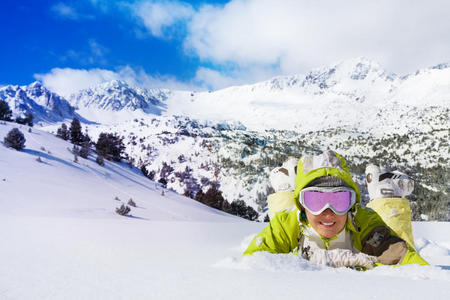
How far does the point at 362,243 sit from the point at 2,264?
10.2 feet

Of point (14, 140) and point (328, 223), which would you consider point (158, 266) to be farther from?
point (14, 140)

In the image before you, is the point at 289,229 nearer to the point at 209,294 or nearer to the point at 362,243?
the point at 362,243

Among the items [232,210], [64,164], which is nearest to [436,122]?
[232,210]

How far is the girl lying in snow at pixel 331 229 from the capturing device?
2.76 metres

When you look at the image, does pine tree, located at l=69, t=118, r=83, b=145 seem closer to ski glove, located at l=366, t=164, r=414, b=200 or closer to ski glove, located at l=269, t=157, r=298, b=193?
ski glove, located at l=269, t=157, r=298, b=193

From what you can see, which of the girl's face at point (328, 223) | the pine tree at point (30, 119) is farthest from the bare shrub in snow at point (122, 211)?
the pine tree at point (30, 119)

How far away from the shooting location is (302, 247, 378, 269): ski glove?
2.72m

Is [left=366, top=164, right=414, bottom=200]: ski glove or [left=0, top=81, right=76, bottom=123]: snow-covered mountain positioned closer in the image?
[left=366, top=164, right=414, bottom=200]: ski glove

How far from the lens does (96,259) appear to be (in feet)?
8.75

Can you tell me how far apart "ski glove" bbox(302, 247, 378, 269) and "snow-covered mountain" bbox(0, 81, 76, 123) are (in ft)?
483

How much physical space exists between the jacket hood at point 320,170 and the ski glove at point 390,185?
1.57 meters

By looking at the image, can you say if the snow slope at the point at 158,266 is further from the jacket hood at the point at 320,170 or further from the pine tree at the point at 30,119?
the pine tree at the point at 30,119

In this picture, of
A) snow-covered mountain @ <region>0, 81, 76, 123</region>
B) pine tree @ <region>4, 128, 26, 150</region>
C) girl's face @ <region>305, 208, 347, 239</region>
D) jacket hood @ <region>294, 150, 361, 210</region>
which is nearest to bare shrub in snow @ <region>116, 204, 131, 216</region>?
jacket hood @ <region>294, 150, 361, 210</region>

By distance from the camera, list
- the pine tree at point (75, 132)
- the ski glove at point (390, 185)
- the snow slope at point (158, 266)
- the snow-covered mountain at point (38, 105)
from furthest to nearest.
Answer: the snow-covered mountain at point (38, 105) < the pine tree at point (75, 132) < the ski glove at point (390, 185) < the snow slope at point (158, 266)
